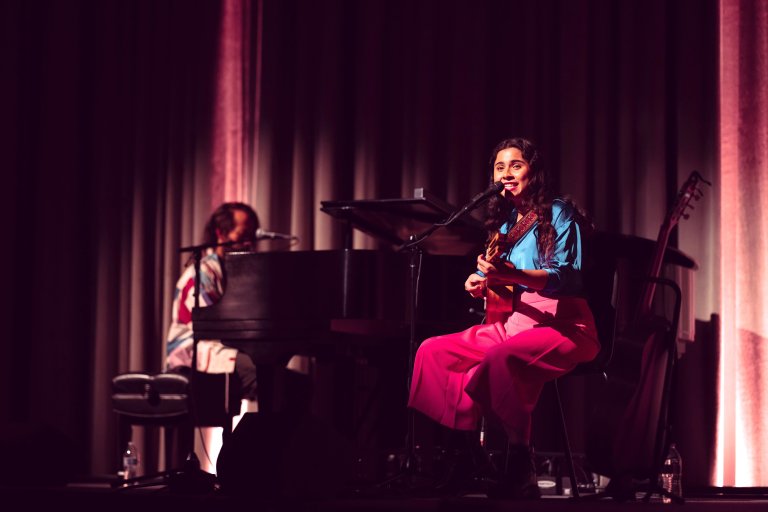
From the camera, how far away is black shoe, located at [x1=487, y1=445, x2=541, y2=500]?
320cm

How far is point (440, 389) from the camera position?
3.37m

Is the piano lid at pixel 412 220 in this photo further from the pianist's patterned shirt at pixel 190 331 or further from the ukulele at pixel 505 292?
the pianist's patterned shirt at pixel 190 331

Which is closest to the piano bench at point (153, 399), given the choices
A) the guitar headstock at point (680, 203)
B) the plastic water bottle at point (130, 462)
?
the plastic water bottle at point (130, 462)

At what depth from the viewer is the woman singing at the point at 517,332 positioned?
321 centimetres

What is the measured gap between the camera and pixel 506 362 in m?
3.20

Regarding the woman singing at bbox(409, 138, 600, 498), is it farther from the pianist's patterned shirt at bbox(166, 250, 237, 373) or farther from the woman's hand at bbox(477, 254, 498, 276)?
the pianist's patterned shirt at bbox(166, 250, 237, 373)

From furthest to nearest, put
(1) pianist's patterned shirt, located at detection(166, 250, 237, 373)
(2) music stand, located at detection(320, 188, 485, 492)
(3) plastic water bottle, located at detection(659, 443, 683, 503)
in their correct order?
(1) pianist's patterned shirt, located at detection(166, 250, 237, 373) → (3) plastic water bottle, located at detection(659, 443, 683, 503) → (2) music stand, located at detection(320, 188, 485, 492)

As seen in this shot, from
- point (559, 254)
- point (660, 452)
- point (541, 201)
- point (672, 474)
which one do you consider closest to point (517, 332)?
point (559, 254)

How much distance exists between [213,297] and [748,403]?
8.49 feet

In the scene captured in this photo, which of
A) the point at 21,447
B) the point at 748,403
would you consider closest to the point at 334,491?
the point at 21,447

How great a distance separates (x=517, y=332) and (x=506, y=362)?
0.66ft

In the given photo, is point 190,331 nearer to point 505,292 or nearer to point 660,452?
point 505,292

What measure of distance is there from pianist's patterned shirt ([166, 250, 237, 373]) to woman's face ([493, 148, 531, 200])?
1589 mm

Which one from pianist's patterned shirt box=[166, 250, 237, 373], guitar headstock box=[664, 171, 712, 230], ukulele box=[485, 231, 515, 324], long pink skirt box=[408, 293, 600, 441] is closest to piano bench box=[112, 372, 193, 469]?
pianist's patterned shirt box=[166, 250, 237, 373]
